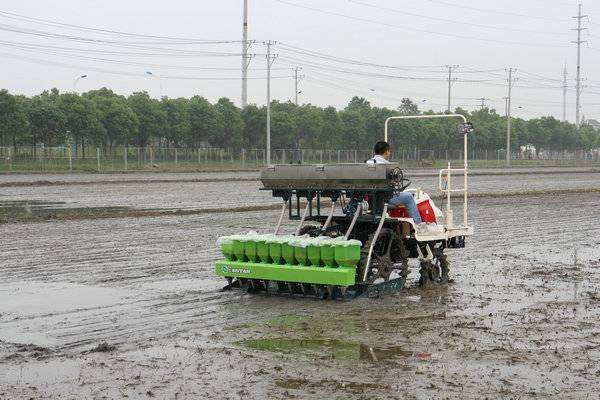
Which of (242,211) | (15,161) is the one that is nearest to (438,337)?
(242,211)

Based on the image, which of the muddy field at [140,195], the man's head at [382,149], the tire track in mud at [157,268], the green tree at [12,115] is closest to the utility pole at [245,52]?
the green tree at [12,115]

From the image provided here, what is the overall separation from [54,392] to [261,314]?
11.4 feet

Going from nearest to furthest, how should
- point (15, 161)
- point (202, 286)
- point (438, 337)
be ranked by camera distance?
point (438, 337) < point (202, 286) < point (15, 161)

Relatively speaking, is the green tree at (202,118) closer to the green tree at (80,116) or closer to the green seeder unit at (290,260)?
the green tree at (80,116)

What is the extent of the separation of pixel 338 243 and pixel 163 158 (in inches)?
2303

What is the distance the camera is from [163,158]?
67.8m

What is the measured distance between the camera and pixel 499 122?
355 feet

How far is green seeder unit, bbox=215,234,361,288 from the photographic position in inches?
412

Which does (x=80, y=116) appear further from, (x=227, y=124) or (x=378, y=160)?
(x=378, y=160)

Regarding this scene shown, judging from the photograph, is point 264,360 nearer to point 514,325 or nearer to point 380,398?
point 380,398

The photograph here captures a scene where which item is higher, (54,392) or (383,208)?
(383,208)

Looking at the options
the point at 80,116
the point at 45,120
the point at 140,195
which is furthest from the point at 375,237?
the point at 80,116

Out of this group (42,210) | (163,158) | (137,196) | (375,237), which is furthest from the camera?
(163,158)

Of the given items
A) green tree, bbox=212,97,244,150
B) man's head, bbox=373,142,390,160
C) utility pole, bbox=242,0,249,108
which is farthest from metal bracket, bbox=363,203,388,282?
utility pole, bbox=242,0,249,108
